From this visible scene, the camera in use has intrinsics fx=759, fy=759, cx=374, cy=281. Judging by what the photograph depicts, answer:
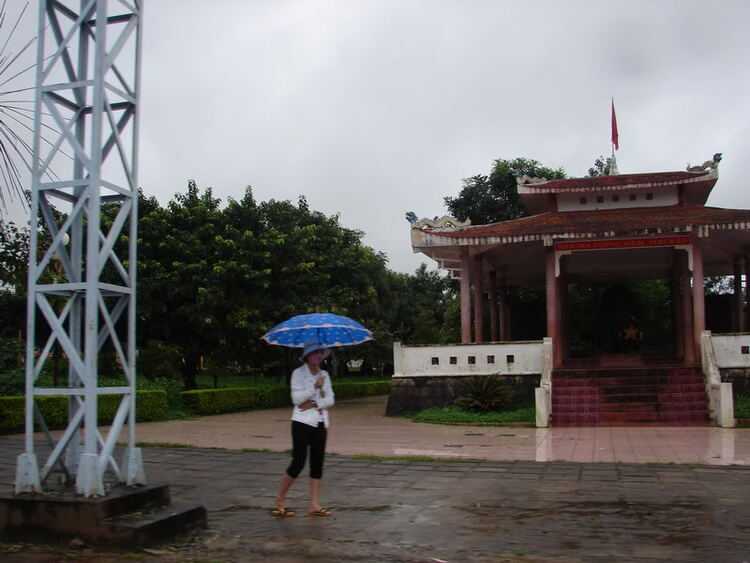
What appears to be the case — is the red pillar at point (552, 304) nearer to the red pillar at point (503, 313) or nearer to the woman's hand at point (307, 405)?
the red pillar at point (503, 313)

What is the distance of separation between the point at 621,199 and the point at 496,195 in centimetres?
1050

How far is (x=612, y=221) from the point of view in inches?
731

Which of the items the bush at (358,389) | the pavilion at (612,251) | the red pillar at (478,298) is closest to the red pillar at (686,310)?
the pavilion at (612,251)

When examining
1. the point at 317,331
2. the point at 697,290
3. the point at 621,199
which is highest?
the point at 621,199

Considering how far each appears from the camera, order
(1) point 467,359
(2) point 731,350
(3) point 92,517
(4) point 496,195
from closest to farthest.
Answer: (3) point 92,517 < (2) point 731,350 < (1) point 467,359 < (4) point 496,195

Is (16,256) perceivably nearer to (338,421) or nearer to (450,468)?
(450,468)

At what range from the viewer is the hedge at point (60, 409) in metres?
14.0

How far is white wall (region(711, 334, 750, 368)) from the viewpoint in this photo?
Result: 16422 mm

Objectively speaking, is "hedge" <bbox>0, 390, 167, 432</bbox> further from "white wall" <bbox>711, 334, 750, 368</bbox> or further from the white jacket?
"white wall" <bbox>711, 334, 750, 368</bbox>

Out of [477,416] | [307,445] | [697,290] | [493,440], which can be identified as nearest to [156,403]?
[477,416]

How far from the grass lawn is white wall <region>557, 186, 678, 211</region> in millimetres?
6696

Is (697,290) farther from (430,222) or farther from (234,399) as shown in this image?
(234,399)

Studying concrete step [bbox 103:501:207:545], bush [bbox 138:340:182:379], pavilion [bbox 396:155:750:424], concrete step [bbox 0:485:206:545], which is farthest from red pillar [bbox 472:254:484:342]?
concrete step [bbox 0:485:206:545]

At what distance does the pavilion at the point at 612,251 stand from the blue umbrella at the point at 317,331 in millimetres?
9834
